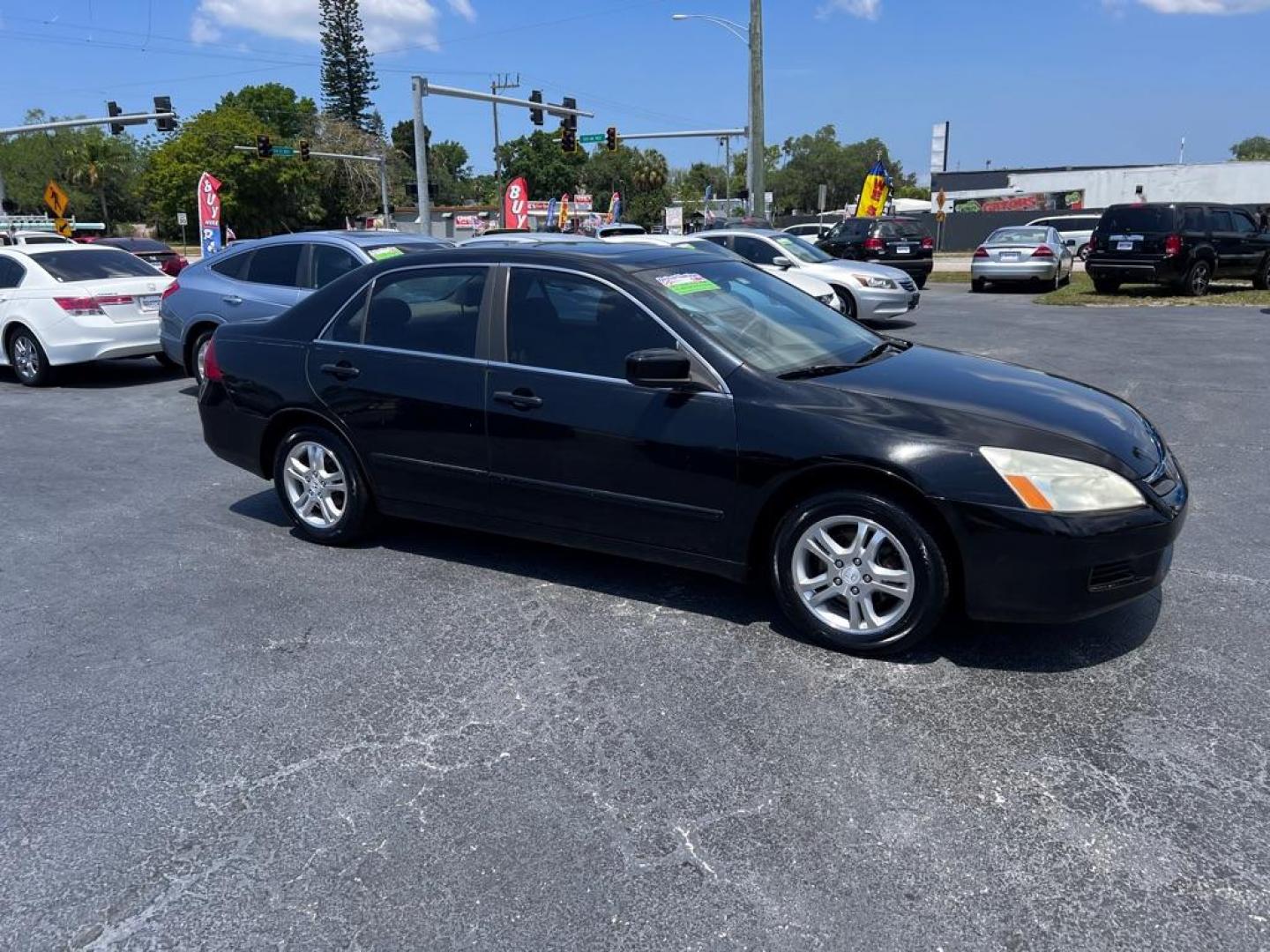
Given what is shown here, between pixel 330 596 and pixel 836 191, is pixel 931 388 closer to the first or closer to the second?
pixel 330 596

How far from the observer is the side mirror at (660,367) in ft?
13.3

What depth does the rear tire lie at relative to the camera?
17.9 meters

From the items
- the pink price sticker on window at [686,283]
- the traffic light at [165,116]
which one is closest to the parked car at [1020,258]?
the pink price sticker on window at [686,283]

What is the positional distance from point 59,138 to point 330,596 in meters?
110

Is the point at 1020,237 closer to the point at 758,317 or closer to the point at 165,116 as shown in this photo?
the point at 758,317

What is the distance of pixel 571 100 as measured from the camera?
108 feet

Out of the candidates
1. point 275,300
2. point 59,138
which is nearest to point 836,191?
point 59,138

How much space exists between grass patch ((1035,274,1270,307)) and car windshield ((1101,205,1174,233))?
1246 mm

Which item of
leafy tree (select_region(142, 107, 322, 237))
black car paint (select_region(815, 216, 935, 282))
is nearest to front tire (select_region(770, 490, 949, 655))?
black car paint (select_region(815, 216, 935, 282))

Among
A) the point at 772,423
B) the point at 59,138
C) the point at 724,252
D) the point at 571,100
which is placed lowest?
the point at 772,423

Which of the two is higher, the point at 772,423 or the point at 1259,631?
the point at 772,423

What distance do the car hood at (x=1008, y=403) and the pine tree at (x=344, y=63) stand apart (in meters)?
86.4

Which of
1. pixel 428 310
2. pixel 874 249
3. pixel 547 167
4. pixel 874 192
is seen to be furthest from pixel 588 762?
pixel 547 167

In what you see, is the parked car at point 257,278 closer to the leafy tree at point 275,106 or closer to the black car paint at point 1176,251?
the black car paint at point 1176,251
